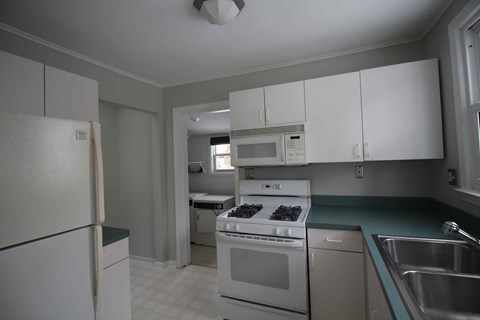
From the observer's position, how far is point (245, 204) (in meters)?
2.36

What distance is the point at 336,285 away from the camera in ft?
5.26

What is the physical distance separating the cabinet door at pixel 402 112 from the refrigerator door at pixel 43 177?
199 centimetres

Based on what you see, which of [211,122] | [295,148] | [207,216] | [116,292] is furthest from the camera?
[211,122]

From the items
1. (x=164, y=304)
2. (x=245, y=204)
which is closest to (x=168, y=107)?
(x=245, y=204)

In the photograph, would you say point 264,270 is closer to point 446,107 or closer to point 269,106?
point 269,106

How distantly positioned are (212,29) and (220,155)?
337 cm

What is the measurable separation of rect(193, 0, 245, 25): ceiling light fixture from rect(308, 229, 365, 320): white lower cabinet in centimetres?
162

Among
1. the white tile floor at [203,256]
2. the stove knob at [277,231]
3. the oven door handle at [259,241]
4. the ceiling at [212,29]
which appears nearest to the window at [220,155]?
the white tile floor at [203,256]

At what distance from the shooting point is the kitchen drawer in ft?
5.10

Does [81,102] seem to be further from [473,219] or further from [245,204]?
[473,219]

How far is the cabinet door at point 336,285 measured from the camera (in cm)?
155

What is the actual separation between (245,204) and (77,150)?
160 cm

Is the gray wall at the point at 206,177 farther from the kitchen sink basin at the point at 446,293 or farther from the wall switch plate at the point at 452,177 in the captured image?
the kitchen sink basin at the point at 446,293

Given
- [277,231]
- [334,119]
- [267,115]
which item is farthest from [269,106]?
[277,231]
